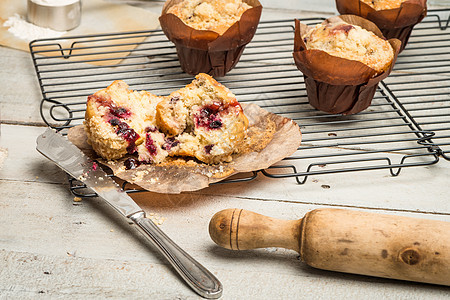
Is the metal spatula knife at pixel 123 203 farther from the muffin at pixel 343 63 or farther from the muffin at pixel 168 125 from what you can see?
the muffin at pixel 343 63

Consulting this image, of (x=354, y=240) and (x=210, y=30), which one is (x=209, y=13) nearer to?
(x=210, y=30)

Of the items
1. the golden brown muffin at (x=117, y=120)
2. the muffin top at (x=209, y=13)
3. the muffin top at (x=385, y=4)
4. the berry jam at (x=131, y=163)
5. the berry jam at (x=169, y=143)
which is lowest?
the berry jam at (x=131, y=163)

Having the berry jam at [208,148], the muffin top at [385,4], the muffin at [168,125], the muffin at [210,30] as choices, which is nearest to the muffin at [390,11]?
the muffin top at [385,4]

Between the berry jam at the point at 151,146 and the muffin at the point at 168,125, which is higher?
the muffin at the point at 168,125

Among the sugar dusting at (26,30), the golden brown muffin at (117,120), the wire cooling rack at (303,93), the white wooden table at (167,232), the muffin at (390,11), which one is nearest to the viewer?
the white wooden table at (167,232)

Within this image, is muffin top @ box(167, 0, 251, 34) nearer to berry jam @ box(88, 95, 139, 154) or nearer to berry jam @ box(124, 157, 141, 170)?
berry jam @ box(88, 95, 139, 154)

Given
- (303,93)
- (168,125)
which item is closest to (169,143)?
(168,125)

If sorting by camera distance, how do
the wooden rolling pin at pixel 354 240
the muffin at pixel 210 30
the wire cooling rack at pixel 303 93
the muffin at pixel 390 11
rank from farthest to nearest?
the muffin at pixel 390 11 → the muffin at pixel 210 30 → the wire cooling rack at pixel 303 93 → the wooden rolling pin at pixel 354 240

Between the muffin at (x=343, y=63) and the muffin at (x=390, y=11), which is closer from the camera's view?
the muffin at (x=343, y=63)

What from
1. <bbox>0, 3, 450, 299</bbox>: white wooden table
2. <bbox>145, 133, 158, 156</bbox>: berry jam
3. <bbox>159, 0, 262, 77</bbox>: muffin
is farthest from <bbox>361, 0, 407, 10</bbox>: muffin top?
Answer: <bbox>145, 133, 158, 156</bbox>: berry jam
